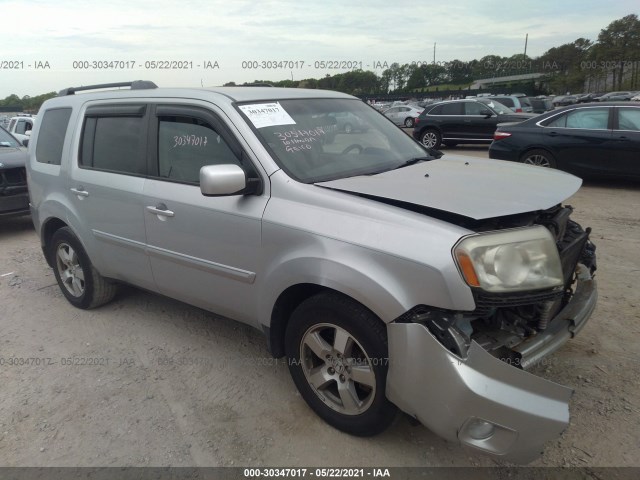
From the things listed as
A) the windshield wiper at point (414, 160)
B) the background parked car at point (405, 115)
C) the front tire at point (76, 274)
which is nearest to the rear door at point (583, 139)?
the windshield wiper at point (414, 160)

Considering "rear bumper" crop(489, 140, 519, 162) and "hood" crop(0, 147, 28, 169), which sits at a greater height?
"hood" crop(0, 147, 28, 169)

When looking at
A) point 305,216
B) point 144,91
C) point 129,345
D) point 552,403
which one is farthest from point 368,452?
point 144,91

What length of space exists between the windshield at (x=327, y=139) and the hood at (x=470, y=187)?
6.9 inches

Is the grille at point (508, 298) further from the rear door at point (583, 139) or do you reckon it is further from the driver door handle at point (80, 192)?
the rear door at point (583, 139)

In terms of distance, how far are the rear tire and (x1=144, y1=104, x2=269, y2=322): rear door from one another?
7.24 m

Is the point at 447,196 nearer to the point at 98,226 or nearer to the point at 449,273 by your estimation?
the point at 449,273

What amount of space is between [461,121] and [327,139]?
12.6 meters

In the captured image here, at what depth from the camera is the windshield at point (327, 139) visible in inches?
112

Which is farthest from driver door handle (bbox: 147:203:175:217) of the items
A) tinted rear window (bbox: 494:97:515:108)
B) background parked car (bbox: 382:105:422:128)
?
background parked car (bbox: 382:105:422:128)

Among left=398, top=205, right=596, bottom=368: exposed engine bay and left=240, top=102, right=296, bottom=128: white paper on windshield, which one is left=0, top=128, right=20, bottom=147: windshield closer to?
left=240, top=102, right=296, bottom=128: white paper on windshield

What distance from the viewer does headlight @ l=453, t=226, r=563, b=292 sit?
6.70 feet

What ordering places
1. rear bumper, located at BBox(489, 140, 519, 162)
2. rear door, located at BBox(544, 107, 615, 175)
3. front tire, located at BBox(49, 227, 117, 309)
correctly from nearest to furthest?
front tire, located at BBox(49, 227, 117, 309)
rear door, located at BBox(544, 107, 615, 175)
rear bumper, located at BBox(489, 140, 519, 162)

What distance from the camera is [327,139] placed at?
3.13 m

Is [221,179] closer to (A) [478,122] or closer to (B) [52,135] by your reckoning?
(B) [52,135]
